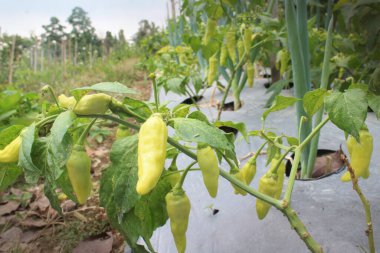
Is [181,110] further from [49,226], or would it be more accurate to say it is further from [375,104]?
[49,226]

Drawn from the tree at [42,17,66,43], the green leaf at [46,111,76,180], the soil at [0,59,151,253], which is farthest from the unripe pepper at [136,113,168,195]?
the tree at [42,17,66,43]

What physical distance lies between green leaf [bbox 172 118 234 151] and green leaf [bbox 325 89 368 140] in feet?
0.69

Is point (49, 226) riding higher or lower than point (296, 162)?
lower

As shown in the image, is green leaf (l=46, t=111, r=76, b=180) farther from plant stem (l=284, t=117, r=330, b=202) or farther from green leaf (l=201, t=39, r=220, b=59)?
green leaf (l=201, t=39, r=220, b=59)

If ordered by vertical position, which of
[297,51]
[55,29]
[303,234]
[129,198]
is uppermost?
[55,29]

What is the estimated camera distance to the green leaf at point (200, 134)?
1.58 feet

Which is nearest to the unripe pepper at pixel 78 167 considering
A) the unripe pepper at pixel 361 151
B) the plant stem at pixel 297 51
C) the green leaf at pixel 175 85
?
the unripe pepper at pixel 361 151

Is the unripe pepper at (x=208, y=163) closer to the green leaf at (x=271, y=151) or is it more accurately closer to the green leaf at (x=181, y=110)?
the green leaf at (x=181, y=110)

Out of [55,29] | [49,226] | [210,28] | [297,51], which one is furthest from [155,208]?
[55,29]

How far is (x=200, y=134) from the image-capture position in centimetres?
49

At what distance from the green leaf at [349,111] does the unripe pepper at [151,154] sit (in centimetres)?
29

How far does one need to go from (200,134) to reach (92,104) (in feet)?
0.55

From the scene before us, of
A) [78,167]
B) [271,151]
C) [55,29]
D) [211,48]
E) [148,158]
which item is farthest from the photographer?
[55,29]

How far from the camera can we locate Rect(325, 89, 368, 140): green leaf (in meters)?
0.58
